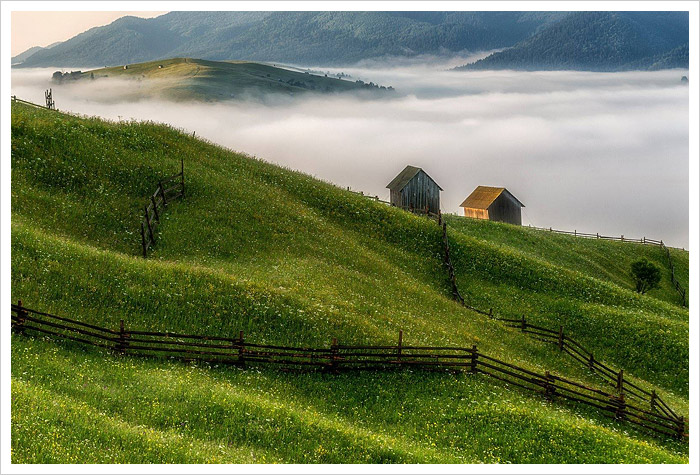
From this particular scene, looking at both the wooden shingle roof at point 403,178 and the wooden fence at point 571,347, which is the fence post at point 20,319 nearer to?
the wooden fence at point 571,347

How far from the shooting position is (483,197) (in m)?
99.6

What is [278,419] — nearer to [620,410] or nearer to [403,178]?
[620,410]

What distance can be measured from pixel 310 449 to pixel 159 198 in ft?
106

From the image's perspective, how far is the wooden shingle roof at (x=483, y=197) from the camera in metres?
97.7

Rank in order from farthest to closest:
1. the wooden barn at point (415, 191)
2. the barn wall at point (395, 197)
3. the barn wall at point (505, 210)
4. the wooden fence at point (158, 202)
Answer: the barn wall at point (505, 210), the wooden barn at point (415, 191), the barn wall at point (395, 197), the wooden fence at point (158, 202)

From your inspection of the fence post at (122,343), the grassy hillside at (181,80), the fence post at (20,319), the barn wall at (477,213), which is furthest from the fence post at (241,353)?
the grassy hillside at (181,80)

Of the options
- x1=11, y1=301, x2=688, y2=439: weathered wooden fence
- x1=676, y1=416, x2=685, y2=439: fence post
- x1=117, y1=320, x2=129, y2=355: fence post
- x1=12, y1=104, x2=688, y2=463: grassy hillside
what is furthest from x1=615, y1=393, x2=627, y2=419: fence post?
x1=117, y1=320, x2=129, y2=355: fence post

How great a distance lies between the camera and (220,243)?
48.1 metres

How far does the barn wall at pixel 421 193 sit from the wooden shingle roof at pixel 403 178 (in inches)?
15.8

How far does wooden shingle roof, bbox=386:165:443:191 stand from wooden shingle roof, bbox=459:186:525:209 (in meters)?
15.4

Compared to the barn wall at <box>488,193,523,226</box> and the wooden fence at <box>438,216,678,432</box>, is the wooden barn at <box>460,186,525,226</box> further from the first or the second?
the wooden fence at <box>438,216,678,432</box>

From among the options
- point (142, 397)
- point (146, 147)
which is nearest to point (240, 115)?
point (146, 147)

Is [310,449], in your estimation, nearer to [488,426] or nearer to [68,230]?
[488,426]

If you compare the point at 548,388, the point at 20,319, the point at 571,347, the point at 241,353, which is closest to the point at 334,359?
the point at 241,353
